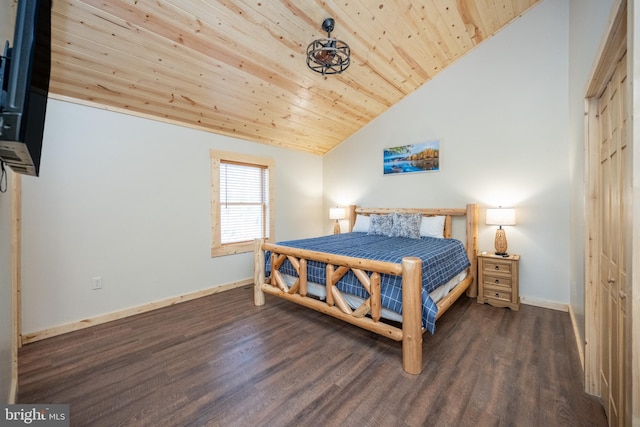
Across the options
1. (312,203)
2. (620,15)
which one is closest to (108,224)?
(312,203)

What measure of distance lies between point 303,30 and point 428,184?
261 centimetres

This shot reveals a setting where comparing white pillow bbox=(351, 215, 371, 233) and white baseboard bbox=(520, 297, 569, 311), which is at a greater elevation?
white pillow bbox=(351, 215, 371, 233)

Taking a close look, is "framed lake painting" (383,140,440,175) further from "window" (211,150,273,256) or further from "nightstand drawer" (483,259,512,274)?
"window" (211,150,273,256)

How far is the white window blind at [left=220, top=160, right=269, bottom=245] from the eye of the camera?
3.95m

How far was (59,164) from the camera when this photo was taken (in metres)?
2.54

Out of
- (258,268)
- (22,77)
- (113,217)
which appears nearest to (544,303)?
(258,268)

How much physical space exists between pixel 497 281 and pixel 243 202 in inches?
140

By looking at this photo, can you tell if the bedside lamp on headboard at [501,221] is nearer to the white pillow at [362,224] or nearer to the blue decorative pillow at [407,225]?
the blue decorative pillow at [407,225]

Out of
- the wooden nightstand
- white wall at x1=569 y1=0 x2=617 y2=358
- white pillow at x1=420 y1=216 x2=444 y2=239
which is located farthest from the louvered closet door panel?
white pillow at x1=420 y1=216 x2=444 y2=239

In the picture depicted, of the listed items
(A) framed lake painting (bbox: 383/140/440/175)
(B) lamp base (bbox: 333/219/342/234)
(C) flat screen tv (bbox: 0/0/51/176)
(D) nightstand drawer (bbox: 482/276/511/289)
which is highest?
(A) framed lake painting (bbox: 383/140/440/175)

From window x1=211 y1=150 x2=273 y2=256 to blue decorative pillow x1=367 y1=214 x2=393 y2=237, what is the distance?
1657 millimetres

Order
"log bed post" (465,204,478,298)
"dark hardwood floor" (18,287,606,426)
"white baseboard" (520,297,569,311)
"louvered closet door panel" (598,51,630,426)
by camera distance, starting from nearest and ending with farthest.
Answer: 1. "louvered closet door panel" (598,51,630,426)
2. "dark hardwood floor" (18,287,606,426)
3. "white baseboard" (520,297,569,311)
4. "log bed post" (465,204,478,298)

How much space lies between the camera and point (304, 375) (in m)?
1.91

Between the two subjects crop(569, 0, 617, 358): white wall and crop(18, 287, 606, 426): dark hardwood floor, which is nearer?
crop(18, 287, 606, 426): dark hardwood floor
